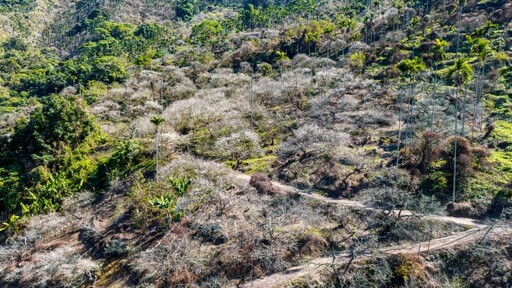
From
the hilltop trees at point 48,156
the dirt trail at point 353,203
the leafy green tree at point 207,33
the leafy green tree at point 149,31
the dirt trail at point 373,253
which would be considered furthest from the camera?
the leafy green tree at point 149,31

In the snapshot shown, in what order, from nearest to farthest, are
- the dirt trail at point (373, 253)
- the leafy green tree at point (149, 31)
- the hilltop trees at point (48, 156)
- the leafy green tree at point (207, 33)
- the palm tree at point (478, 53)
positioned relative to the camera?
1. the dirt trail at point (373, 253)
2. the palm tree at point (478, 53)
3. the hilltop trees at point (48, 156)
4. the leafy green tree at point (207, 33)
5. the leafy green tree at point (149, 31)

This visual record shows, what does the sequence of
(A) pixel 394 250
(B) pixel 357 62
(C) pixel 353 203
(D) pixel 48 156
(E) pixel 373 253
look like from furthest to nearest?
(B) pixel 357 62 < (D) pixel 48 156 < (C) pixel 353 203 < (A) pixel 394 250 < (E) pixel 373 253

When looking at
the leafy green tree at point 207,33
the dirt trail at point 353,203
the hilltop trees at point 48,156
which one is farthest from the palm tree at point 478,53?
the leafy green tree at point 207,33

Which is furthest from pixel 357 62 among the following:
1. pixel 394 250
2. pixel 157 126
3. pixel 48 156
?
pixel 48 156

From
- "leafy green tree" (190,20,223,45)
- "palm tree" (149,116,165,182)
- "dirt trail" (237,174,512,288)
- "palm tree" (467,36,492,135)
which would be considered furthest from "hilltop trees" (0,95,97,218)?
"leafy green tree" (190,20,223,45)

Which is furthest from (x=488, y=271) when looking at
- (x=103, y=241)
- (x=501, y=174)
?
(x=103, y=241)

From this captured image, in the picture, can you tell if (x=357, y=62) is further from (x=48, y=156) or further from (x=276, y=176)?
(x=48, y=156)

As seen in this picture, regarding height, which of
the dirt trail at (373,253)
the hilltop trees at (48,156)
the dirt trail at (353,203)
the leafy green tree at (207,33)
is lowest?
the dirt trail at (373,253)

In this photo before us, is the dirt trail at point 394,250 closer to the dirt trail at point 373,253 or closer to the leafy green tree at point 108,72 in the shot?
the dirt trail at point 373,253
